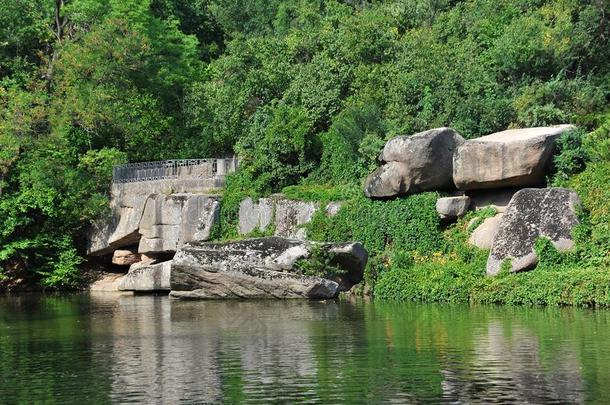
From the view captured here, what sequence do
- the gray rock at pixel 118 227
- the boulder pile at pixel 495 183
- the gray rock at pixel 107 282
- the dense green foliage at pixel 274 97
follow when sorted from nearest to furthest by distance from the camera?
the boulder pile at pixel 495 183 → the dense green foliage at pixel 274 97 → the gray rock at pixel 107 282 → the gray rock at pixel 118 227

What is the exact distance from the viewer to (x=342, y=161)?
49312mm

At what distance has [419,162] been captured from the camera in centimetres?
4303

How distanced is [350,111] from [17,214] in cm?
1519

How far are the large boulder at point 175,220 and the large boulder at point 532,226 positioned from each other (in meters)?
14.0

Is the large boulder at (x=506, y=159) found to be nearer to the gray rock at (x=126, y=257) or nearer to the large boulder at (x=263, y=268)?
the large boulder at (x=263, y=268)

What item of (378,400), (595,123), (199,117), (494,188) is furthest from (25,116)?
(378,400)

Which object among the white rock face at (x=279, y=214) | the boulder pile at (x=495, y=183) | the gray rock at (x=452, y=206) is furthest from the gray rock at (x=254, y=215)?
the gray rock at (x=452, y=206)

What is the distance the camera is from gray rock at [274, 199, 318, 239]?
4638cm

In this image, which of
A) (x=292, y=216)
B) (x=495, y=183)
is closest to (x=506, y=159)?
(x=495, y=183)

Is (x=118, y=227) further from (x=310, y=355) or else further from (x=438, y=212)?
(x=310, y=355)

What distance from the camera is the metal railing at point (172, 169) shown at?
168ft

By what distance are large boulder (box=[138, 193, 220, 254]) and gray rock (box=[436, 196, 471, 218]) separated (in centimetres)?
1025

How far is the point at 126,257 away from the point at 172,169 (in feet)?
14.6

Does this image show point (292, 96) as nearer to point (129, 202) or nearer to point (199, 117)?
point (199, 117)
